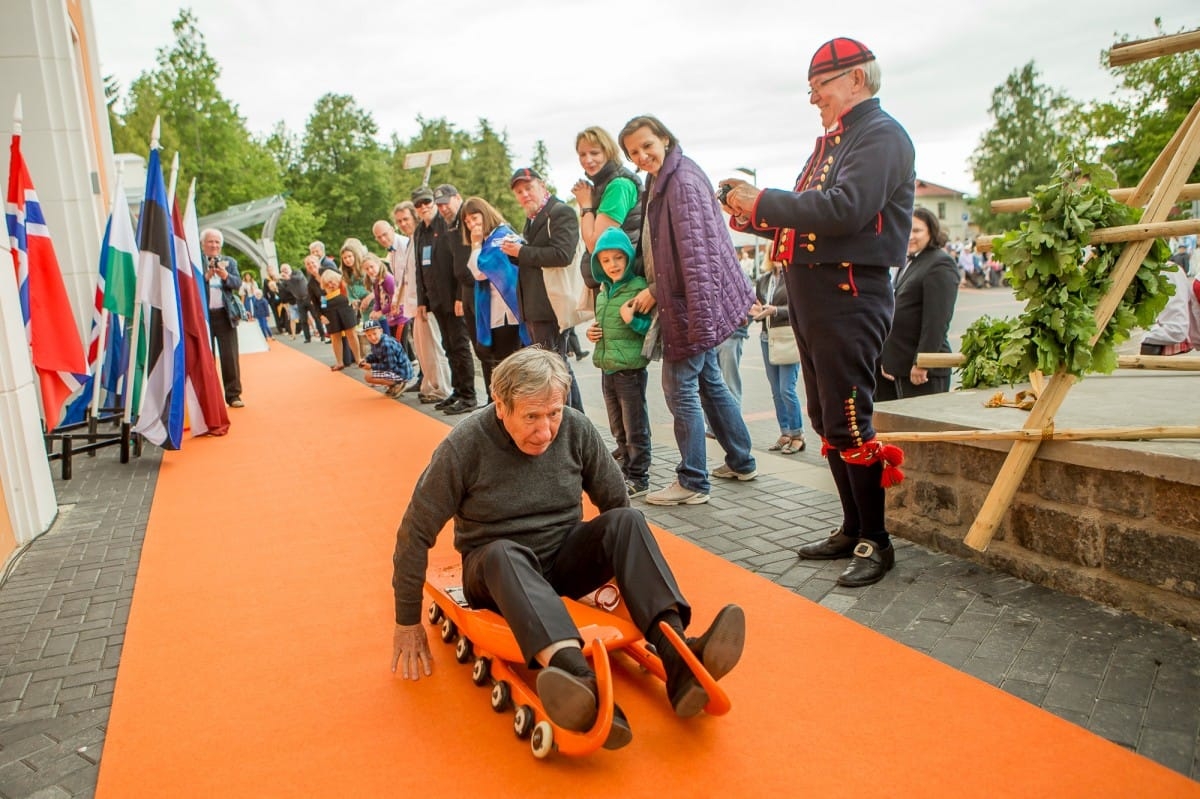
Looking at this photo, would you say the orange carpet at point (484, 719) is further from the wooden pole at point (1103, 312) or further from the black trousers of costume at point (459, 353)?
the black trousers of costume at point (459, 353)

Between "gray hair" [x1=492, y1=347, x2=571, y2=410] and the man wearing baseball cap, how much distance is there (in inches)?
50.7

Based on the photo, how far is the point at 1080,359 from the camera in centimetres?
337

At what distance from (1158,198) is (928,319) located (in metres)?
1.77

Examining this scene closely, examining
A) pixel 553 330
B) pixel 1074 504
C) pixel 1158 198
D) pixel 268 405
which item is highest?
pixel 1158 198

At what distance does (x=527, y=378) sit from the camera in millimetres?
2879

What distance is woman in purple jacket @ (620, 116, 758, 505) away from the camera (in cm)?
485

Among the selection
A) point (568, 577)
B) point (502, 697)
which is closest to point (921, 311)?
point (568, 577)

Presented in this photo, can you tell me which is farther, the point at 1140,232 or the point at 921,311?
the point at 921,311

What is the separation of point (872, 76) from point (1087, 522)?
78.5 inches

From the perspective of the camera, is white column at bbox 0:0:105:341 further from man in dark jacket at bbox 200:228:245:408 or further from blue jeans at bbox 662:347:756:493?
blue jeans at bbox 662:347:756:493

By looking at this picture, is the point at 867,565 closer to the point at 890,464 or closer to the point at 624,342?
the point at 890,464

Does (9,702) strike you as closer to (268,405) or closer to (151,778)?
(151,778)

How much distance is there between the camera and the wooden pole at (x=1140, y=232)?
3.03m

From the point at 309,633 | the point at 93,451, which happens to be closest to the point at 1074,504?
the point at 309,633
